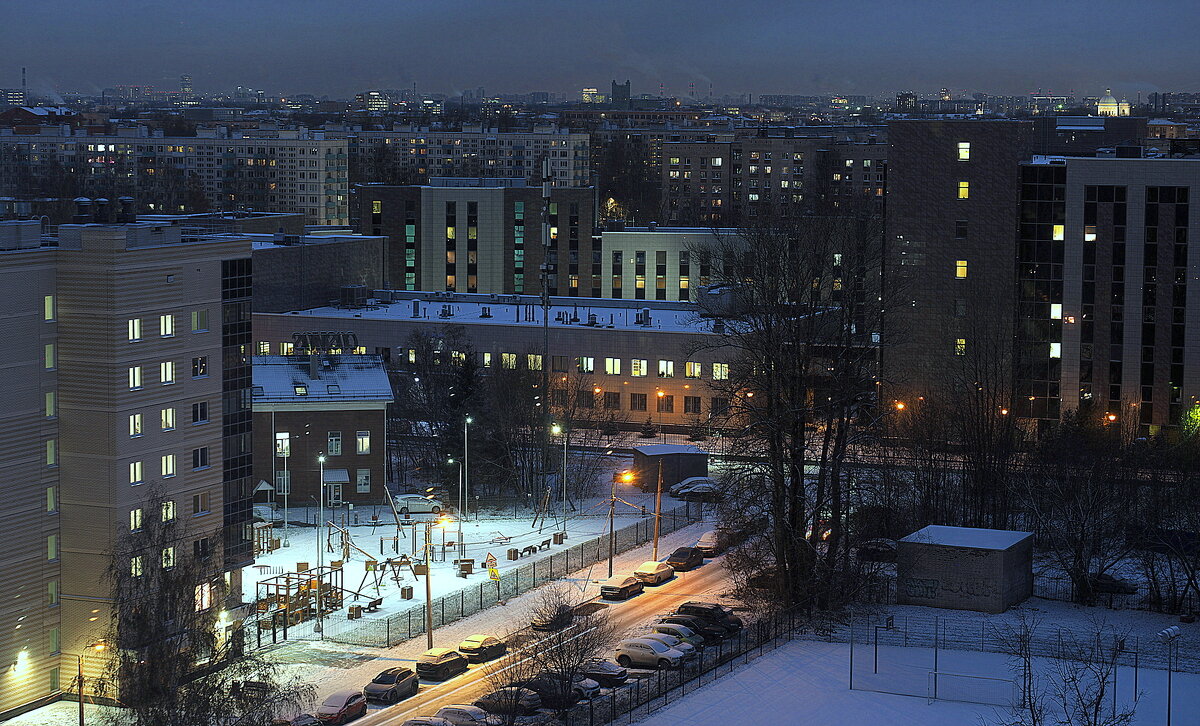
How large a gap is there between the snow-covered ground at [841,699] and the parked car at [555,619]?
152 inches

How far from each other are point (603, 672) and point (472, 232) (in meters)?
72.5

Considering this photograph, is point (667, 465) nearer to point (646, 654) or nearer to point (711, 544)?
point (711, 544)

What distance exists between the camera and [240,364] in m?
41.8

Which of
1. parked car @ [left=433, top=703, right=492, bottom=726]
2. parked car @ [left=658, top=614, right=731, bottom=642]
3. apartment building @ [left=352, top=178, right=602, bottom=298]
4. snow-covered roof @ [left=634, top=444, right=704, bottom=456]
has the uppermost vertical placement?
apartment building @ [left=352, top=178, right=602, bottom=298]

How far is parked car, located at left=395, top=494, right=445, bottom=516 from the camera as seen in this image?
53.8 meters

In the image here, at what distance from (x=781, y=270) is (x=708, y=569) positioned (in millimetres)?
8892

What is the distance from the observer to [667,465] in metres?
60.3

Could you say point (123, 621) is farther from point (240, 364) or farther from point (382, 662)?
point (240, 364)

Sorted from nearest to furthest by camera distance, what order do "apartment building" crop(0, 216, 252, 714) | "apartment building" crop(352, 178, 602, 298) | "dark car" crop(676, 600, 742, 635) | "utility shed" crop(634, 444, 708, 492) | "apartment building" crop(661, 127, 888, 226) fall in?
"apartment building" crop(0, 216, 252, 714), "dark car" crop(676, 600, 742, 635), "utility shed" crop(634, 444, 708, 492), "apartment building" crop(352, 178, 602, 298), "apartment building" crop(661, 127, 888, 226)

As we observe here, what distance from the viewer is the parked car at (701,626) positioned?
1576 inches

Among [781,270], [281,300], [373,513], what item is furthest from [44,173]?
[781,270]

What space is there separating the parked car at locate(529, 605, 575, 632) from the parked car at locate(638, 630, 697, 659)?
190 cm

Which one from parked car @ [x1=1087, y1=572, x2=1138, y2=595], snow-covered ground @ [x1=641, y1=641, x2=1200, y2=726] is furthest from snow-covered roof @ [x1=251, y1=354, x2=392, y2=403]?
parked car @ [x1=1087, y1=572, x2=1138, y2=595]

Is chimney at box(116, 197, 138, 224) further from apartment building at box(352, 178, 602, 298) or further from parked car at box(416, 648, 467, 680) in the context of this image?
apartment building at box(352, 178, 602, 298)
